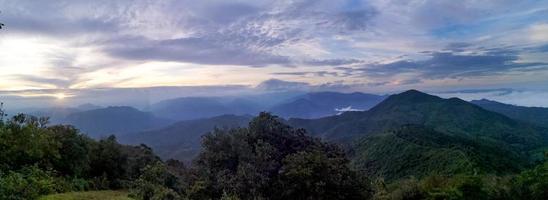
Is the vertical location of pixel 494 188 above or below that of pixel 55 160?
above

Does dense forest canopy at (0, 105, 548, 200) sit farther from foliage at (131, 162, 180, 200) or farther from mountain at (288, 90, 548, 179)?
mountain at (288, 90, 548, 179)

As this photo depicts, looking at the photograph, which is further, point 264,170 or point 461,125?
point 461,125

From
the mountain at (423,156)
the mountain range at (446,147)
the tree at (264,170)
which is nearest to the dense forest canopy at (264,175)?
the tree at (264,170)

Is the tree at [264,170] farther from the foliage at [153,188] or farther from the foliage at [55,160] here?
the foliage at [55,160]

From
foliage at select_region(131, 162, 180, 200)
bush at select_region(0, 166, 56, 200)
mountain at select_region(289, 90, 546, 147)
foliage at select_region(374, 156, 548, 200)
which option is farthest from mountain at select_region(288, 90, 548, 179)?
bush at select_region(0, 166, 56, 200)

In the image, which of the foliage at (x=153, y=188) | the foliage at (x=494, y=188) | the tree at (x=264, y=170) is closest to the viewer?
the tree at (x=264, y=170)

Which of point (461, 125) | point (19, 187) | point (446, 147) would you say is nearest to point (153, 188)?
point (19, 187)

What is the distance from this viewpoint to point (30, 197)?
14.3 meters

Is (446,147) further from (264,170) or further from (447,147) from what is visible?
(264,170)

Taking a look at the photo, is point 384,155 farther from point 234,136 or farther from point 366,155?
point 234,136

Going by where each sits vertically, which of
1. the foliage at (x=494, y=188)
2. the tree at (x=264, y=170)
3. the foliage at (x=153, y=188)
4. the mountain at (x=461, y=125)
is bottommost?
the mountain at (x=461, y=125)

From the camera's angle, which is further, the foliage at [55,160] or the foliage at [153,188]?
the foliage at [55,160]

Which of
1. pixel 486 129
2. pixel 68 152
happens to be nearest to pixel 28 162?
pixel 68 152

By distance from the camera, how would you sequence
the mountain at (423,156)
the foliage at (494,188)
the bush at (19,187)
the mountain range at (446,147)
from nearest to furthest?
the bush at (19,187) → the foliage at (494,188) → the mountain at (423,156) → the mountain range at (446,147)
